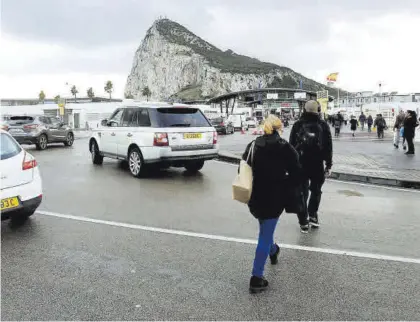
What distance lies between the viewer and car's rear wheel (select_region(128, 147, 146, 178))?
10.5m

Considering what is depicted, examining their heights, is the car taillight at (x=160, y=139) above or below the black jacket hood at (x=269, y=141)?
below

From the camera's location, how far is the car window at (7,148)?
232 inches

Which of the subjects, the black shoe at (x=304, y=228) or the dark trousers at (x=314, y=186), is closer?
the black shoe at (x=304, y=228)

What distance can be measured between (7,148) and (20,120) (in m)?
14.3

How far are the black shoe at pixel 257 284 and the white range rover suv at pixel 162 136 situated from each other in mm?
6601

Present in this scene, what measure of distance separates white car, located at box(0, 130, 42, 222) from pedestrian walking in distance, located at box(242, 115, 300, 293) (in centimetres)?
342

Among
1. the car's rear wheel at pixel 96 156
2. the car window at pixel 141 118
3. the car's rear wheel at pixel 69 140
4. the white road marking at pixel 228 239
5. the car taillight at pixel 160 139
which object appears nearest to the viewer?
the white road marking at pixel 228 239

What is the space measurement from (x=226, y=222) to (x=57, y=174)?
249 inches

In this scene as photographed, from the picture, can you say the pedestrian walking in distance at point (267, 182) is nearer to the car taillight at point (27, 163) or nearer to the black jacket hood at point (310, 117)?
the black jacket hood at point (310, 117)

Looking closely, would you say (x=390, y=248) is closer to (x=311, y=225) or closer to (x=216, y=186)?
(x=311, y=225)

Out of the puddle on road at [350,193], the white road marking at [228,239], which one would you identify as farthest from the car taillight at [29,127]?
the puddle on road at [350,193]

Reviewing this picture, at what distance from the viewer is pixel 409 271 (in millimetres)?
4398

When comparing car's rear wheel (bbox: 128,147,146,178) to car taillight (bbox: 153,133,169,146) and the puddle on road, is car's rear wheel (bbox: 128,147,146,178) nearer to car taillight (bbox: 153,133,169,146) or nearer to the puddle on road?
car taillight (bbox: 153,133,169,146)

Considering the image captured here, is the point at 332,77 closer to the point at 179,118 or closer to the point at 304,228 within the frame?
the point at 179,118
